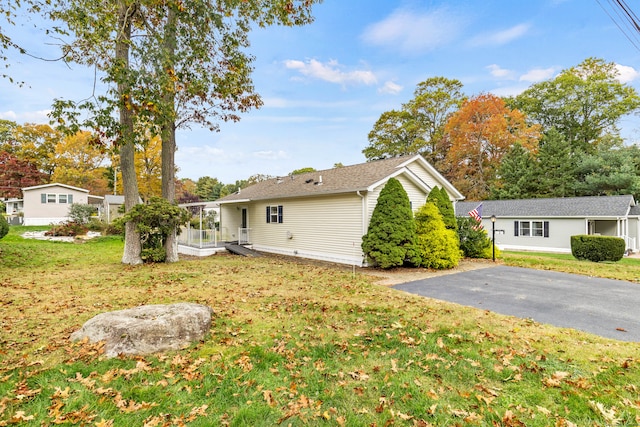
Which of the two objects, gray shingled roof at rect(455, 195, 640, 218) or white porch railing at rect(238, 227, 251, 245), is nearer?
white porch railing at rect(238, 227, 251, 245)

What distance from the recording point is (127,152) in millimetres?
10867

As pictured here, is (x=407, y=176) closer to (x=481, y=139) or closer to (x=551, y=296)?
(x=551, y=296)

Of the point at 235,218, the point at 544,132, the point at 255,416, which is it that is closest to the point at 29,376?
the point at 255,416

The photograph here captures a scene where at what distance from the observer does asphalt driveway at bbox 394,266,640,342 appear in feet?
17.9

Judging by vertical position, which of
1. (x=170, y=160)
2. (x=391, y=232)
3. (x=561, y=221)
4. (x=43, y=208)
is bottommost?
(x=391, y=232)

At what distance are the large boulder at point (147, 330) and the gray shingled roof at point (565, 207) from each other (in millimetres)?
23755

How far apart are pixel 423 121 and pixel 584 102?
15.8m

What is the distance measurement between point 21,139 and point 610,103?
65434 millimetres

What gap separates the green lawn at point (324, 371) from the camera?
278 cm

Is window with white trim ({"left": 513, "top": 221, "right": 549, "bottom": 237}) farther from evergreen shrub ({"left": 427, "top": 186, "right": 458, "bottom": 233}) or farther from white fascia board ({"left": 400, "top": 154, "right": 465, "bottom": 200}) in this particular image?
evergreen shrub ({"left": 427, "top": 186, "right": 458, "bottom": 233})

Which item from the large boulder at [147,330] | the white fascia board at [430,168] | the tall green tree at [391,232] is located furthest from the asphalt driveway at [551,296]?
the white fascia board at [430,168]

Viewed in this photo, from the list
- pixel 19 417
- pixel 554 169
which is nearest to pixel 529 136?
pixel 554 169

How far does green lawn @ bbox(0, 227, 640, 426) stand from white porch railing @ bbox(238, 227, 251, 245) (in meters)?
11.6

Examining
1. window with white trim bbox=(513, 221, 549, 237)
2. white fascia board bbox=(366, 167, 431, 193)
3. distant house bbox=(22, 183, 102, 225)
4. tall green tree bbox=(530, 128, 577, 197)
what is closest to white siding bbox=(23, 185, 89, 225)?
distant house bbox=(22, 183, 102, 225)
